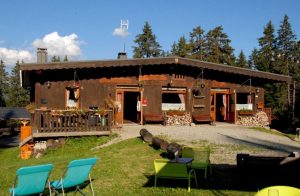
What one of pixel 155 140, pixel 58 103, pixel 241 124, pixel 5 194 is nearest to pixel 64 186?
pixel 5 194

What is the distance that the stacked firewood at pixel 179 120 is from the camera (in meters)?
20.0

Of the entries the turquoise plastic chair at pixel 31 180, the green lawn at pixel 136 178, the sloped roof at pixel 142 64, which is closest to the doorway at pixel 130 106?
the sloped roof at pixel 142 64

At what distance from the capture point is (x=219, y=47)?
2256 inches

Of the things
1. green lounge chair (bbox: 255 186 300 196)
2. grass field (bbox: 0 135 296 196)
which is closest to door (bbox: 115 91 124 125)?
A: grass field (bbox: 0 135 296 196)

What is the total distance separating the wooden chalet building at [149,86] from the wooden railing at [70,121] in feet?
10.6

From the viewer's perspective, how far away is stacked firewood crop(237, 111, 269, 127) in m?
21.2

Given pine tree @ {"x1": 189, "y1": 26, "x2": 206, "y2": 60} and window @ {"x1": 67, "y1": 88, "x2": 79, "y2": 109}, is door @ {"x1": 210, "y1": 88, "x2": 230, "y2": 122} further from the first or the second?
pine tree @ {"x1": 189, "y1": 26, "x2": 206, "y2": 60}

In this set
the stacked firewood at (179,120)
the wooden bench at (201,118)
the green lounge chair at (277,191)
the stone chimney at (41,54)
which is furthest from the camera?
the stone chimney at (41,54)

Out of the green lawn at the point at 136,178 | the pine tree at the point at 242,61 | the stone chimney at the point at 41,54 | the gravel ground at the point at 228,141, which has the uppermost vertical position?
the pine tree at the point at 242,61

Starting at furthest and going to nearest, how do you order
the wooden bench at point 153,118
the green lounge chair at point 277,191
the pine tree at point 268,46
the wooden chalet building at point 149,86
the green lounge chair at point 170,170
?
the pine tree at point 268,46
the wooden bench at point 153,118
the wooden chalet building at point 149,86
the green lounge chair at point 170,170
the green lounge chair at point 277,191

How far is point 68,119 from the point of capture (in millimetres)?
14922

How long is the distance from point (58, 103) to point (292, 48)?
1805 inches

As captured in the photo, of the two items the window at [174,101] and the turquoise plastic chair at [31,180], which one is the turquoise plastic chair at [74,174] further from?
the window at [174,101]

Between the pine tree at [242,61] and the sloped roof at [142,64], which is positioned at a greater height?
the pine tree at [242,61]
